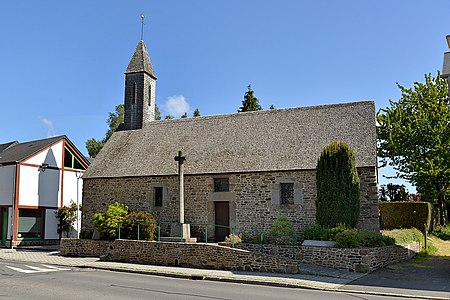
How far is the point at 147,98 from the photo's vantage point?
26641 millimetres

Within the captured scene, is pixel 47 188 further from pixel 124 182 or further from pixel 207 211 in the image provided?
pixel 207 211

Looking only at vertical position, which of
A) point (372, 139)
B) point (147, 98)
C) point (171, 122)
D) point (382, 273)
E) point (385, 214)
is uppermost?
point (147, 98)

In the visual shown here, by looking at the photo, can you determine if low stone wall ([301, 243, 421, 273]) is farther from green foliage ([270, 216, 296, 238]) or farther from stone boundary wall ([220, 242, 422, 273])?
green foliage ([270, 216, 296, 238])

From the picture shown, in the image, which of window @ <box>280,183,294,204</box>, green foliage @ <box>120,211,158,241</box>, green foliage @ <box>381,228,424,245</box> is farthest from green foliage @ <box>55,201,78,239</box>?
green foliage @ <box>381,228,424,245</box>

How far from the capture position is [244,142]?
864 inches

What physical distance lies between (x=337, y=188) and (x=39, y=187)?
18.2m

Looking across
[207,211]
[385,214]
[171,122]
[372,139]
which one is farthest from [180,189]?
[385,214]

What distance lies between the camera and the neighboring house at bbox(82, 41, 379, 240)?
19222 millimetres

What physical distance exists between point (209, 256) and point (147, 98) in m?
13.4

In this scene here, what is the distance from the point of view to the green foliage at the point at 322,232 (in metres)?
16.0

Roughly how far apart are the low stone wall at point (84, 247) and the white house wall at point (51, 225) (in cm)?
730

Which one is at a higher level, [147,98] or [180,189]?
[147,98]

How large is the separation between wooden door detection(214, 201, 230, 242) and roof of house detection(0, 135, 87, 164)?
12569mm

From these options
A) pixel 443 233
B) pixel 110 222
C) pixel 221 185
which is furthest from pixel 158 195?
pixel 443 233
